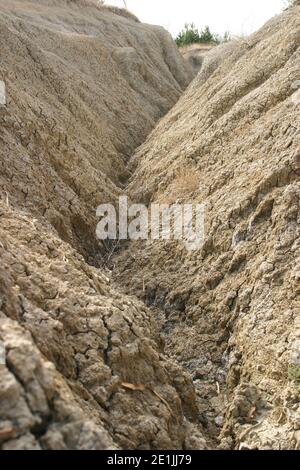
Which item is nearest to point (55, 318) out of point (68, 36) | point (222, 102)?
point (222, 102)

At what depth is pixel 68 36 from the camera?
39.4 feet

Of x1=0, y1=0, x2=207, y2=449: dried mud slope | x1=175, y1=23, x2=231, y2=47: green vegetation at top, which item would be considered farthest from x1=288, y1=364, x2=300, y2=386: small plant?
x1=175, y1=23, x2=231, y2=47: green vegetation at top

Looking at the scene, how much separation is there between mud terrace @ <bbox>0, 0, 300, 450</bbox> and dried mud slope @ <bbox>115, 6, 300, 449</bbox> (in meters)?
0.02

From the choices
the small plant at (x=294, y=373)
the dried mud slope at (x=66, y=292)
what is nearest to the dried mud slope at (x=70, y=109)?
the dried mud slope at (x=66, y=292)

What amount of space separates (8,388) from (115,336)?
4.35 ft

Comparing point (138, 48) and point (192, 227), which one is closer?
point (192, 227)

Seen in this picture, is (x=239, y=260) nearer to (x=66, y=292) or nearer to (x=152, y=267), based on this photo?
(x=152, y=267)

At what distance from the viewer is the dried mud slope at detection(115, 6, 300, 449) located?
12.9 feet

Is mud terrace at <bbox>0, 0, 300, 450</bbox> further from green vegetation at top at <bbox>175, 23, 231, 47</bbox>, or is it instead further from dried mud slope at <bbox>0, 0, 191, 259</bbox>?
green vegetation at top at <bbox>175, 23, 231, 47</bbox>

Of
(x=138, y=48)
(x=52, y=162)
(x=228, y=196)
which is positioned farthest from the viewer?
(x=138, y=48)

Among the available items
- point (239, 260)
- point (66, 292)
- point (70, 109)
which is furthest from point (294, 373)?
point (70, 109)

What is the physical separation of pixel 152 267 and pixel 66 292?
7.38ft

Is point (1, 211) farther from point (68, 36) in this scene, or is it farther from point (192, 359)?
point (68, 36)

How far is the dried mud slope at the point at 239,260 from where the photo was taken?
3.94m
